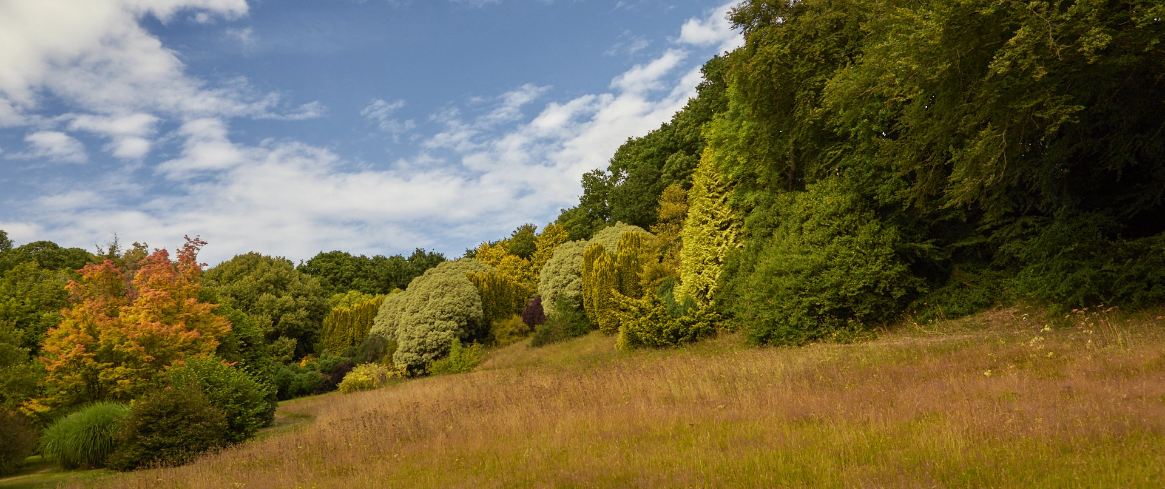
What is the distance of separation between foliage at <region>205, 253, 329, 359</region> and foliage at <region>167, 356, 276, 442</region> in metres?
26.0

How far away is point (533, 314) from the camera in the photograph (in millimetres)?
37875

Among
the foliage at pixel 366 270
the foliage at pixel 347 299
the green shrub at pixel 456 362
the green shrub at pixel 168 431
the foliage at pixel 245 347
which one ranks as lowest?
the green shrub at pixel 456 362

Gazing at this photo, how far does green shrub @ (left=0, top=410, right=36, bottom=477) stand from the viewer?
10.5 meters

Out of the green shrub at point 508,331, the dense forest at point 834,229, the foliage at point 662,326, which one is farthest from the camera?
the green shrub at point 508,331

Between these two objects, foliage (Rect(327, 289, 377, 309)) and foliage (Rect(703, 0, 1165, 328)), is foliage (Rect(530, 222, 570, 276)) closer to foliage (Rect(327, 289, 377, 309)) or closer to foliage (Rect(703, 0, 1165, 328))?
foliage (Rect(327, 289, 377, 309))

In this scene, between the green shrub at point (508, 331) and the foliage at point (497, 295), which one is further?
the foliage at point (497, 295)

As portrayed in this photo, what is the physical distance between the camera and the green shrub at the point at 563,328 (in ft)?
106

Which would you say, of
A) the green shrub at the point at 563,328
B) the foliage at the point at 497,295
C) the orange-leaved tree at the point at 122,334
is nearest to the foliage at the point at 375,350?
the foliage at the point at 497,295

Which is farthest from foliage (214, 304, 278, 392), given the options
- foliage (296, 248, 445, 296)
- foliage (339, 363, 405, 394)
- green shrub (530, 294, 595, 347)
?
foliage (296, 248, 445, 296)

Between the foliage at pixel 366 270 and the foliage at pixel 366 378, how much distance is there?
22153 millimetres

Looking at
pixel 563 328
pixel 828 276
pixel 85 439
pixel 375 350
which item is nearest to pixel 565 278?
pixel 563 328

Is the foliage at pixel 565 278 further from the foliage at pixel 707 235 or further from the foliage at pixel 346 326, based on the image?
the foliage at pixel 346 326

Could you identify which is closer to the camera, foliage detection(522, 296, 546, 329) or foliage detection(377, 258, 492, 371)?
foliage detection(377, 258, 492, 371)

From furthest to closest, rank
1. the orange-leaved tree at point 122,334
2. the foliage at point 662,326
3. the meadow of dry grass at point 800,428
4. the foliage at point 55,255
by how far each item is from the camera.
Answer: the foliage at point 55,255, the foliage at point 662,326, the orange-leaved tree at point 122,334, the meadow of dry grass at point 800,428
